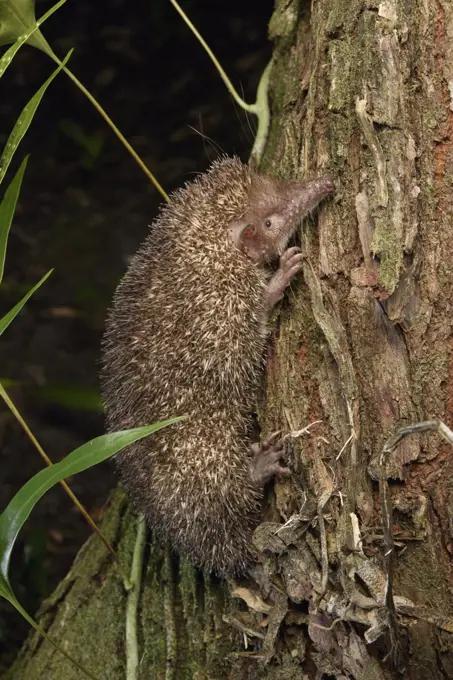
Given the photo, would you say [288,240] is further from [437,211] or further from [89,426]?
[89,426]

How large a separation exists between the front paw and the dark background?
7.52 feet

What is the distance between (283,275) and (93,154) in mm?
2770

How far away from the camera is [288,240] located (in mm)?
3289

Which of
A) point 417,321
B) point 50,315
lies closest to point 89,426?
point 50,315

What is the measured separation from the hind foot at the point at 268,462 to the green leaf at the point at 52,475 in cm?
47

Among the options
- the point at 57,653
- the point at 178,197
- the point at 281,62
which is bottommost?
the point at 57,653

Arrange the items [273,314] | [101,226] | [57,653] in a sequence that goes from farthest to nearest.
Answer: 1. [101,226]
2. [57,653]
3. [273,314]

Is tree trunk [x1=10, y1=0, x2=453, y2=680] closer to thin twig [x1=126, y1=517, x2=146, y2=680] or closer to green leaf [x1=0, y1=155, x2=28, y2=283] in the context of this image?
thin twig [x1=126, y1=517, x2=146, y2=680]

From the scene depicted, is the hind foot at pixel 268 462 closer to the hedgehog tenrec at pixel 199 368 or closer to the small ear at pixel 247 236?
the hedgehog tenrec at pixel 199 368

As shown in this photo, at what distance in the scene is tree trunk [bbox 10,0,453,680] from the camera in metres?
2.48

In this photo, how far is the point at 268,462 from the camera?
2930 mm

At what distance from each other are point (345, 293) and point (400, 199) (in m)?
0.36

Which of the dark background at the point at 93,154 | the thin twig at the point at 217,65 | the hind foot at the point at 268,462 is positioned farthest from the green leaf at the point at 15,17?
the dark background at the point at 93,154

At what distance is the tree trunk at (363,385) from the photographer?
2.48 metres
